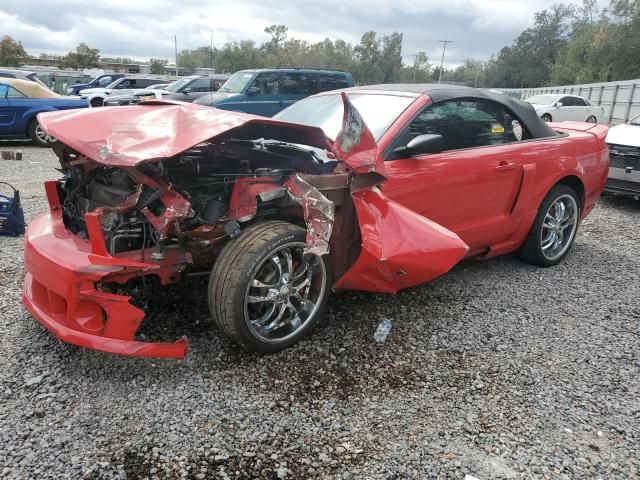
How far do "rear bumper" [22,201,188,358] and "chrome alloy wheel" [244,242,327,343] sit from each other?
453mm

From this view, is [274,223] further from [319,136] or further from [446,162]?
[446,162]

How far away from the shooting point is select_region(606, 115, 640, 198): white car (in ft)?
22.7

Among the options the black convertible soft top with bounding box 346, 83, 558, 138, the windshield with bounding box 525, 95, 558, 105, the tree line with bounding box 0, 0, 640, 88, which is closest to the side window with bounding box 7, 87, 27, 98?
the black convertible soft top with bounding box 346, 83, 558, 138

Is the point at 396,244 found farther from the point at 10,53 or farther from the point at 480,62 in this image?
the point at 480,62

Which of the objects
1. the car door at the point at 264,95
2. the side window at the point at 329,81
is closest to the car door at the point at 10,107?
the car door at the point at 264,95

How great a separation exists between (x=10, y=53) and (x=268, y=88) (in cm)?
6507

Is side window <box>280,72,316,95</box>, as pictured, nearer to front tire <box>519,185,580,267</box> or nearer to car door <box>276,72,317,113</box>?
car door <box>276,72,317,113</box>

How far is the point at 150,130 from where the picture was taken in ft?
8.79

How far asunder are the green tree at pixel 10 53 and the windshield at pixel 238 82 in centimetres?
5999

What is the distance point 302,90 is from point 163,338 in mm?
11363

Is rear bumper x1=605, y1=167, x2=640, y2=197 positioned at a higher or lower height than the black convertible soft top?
lower

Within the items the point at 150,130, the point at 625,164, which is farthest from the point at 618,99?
the point at 150,130

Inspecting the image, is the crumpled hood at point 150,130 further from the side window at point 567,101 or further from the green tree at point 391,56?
the green tree at point 391,56

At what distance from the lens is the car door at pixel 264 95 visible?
41.5ft
